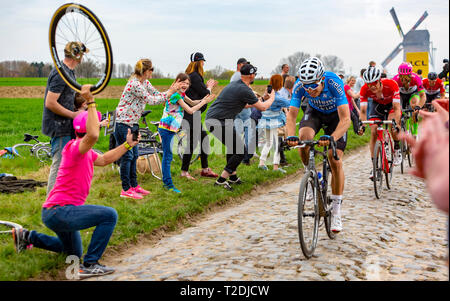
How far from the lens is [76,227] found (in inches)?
210

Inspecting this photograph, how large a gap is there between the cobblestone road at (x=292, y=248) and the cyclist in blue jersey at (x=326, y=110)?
0.73 metres

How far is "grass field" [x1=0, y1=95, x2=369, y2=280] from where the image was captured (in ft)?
18.6

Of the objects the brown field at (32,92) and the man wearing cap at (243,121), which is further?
the brown field at (32,92)

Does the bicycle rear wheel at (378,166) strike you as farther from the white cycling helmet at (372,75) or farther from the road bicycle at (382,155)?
the white cycling helmet at (372,75)

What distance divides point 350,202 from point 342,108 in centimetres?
308

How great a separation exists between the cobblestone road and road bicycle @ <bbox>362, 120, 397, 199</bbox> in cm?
50

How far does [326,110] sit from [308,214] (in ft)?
6.34

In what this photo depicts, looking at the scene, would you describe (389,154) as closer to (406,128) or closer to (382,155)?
(382,155)

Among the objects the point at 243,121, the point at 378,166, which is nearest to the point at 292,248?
the point at 378,166

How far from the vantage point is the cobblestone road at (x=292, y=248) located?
541 cm

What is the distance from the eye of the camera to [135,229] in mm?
7309

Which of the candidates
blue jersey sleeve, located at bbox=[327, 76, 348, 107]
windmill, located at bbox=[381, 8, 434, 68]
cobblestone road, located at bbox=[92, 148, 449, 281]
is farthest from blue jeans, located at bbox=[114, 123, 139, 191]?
windmill, located at bbox=[381, 8, 434, 68]

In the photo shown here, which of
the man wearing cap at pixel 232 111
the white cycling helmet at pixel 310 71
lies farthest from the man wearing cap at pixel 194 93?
the white cycling helmet at pixel 310 71
